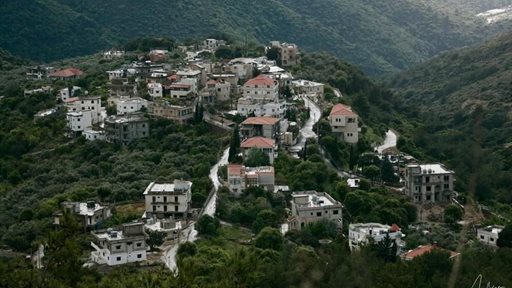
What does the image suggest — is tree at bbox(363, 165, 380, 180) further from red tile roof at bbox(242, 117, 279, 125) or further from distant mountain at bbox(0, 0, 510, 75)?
distant mountain at bbox(0, 0, 510, 75)

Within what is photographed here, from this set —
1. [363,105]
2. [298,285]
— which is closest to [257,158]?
[298,285]

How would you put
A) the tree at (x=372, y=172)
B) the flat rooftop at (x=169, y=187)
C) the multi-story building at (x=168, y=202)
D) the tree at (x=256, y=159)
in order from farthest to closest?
the tree at (x=372, y=172) < the tree at (x=256, y=159) < the flat rooftop at (x=169, y=187) < the multi-story building at (x=168, y=202)

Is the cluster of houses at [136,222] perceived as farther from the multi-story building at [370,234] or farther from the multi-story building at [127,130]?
the multi-story building at [127,130]

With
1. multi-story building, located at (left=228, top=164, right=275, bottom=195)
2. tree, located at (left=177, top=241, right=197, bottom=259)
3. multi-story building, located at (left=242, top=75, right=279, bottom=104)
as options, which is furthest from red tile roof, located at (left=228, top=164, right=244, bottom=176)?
multi-story building, located at (left=242, top=75, right=279, bottom=104)

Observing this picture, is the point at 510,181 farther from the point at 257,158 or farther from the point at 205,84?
the point at 205,84

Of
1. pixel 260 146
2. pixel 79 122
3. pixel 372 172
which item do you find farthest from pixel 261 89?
pixel 372 172

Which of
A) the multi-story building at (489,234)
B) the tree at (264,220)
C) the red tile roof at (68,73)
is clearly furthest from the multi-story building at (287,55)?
the multi-story building at (489,234)
